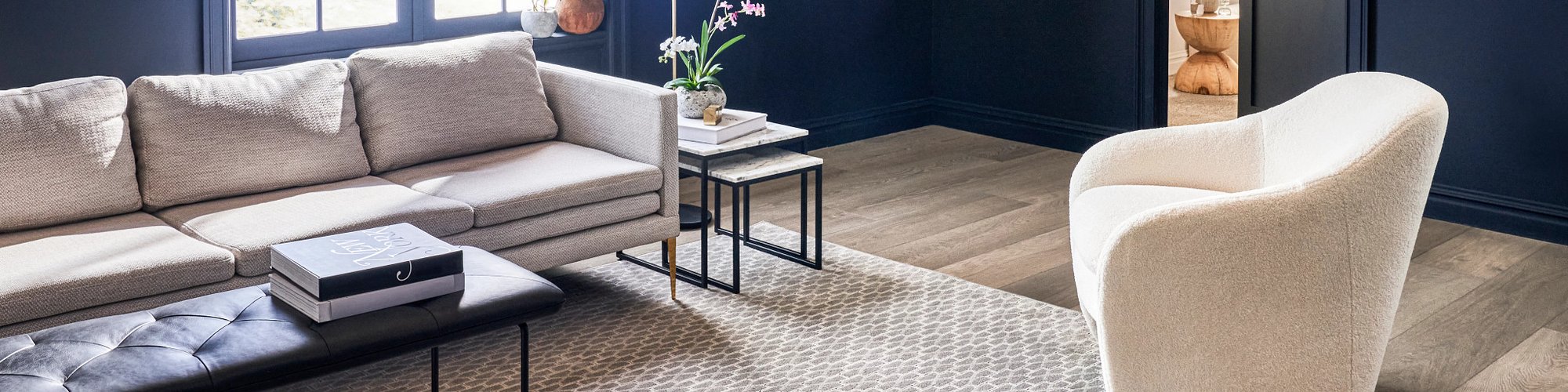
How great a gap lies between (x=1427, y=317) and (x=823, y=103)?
2897 mm

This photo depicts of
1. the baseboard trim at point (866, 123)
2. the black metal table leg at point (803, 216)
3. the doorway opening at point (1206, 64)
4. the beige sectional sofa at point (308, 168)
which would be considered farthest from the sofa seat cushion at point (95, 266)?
the doorway opening at point (1206, 64)

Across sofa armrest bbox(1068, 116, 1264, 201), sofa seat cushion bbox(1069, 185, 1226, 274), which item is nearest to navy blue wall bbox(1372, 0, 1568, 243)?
sofa armrest bbox(1068, 116, 1264, 201)

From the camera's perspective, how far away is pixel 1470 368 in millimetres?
3197

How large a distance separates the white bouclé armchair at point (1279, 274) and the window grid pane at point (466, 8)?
2.75 m

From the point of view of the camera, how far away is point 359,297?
2.42 metres

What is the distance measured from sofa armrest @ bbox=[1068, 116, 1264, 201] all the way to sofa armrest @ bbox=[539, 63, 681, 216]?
1057 millimetres

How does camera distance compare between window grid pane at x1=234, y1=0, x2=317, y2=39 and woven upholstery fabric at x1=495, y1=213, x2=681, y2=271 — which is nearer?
woven upholstery fabric at x1=495, y1=213, x2=681, y2=271

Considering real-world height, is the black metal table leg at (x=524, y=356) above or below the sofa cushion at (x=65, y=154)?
below

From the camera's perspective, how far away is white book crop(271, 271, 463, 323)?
2.39 meters

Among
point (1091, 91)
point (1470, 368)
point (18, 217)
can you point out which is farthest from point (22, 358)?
point (1091, 91)

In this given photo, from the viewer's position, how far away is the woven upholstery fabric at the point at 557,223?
3.37m

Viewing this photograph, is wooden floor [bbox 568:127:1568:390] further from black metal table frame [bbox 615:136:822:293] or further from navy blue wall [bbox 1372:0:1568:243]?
black metal table frame [bbox 615:136:822:293]

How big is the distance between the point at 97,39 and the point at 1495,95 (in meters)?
4.12

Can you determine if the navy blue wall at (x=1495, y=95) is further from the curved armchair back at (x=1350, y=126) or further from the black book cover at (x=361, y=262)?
the black book cover at (x=361, y=262)
